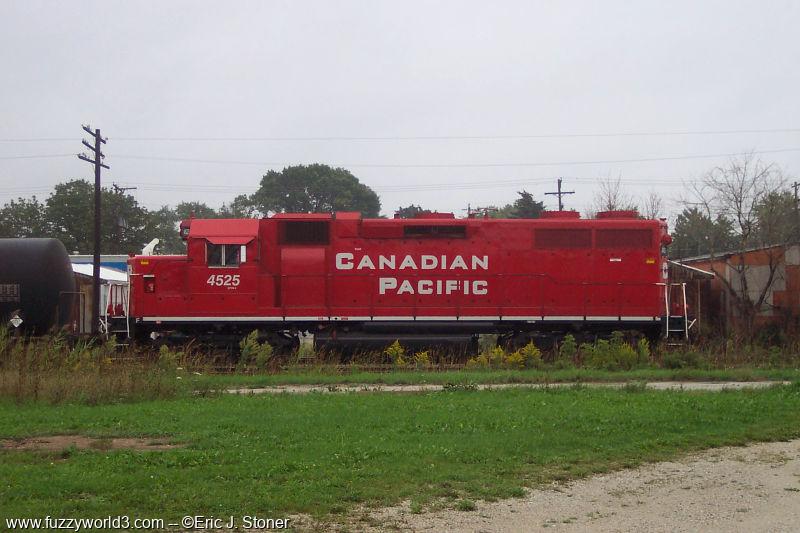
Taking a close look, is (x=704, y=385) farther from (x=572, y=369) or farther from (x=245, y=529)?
(x=245, y=529)

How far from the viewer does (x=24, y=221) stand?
51938 millimetres

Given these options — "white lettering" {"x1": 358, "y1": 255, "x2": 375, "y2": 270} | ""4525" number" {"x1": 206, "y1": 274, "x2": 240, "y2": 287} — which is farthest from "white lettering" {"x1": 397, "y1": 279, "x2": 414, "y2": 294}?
""4525" number" {"x1": 206, "y1": 274, "x2": 240, "y2": 287}

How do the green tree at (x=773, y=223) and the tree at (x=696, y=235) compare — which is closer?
the green tree at (x=773, y=223)

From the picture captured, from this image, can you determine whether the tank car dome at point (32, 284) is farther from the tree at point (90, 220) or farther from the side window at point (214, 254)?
the tree at point (90, 220)

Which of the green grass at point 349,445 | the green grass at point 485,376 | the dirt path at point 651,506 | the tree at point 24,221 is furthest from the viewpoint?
the tree at point 24,221

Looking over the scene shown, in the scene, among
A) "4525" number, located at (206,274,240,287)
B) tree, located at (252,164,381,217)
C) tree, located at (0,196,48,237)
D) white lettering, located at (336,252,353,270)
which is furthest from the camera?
tree, located at (252,164,381,217)

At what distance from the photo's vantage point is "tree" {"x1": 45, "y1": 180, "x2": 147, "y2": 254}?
170 feet

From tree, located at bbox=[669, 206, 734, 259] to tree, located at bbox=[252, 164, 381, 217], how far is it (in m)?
24.4

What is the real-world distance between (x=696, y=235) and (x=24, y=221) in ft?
147

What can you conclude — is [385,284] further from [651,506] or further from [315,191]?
[315,191]

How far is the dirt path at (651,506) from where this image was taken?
247 inches

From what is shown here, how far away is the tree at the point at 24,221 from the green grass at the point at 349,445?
43888 millimetres

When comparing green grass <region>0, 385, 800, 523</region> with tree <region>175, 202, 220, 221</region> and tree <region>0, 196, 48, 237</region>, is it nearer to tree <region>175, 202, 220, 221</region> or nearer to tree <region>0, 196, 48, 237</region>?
tree <region>0, 196, 48, 237</region>

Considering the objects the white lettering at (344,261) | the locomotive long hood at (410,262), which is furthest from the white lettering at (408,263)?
the white lettering at (344,261)
